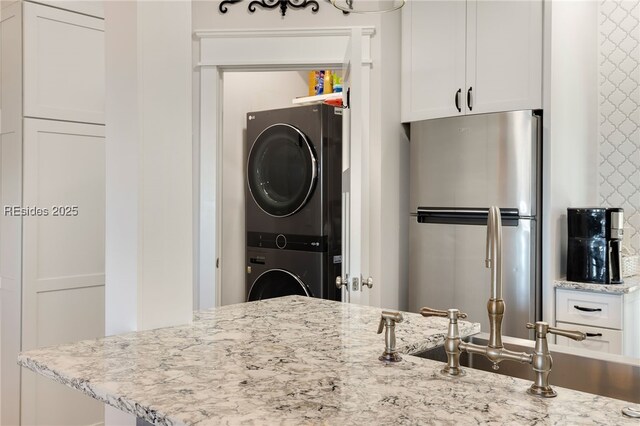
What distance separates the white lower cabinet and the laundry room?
5.19 feet

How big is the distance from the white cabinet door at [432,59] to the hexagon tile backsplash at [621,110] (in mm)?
819

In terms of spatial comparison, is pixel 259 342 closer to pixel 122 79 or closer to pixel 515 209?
pixel 122 79

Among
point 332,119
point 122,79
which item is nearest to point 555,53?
point 332,119

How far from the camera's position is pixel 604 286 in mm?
2562

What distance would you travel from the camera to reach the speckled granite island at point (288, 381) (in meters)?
0.92

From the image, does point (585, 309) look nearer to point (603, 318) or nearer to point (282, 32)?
point (603, 318)

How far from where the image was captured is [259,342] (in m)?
1.38

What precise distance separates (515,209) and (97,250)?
2.14 metres

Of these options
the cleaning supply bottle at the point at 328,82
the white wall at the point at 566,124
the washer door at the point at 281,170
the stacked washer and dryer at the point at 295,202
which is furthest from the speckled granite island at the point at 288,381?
the cleaning supply bottle at the point at 328,82

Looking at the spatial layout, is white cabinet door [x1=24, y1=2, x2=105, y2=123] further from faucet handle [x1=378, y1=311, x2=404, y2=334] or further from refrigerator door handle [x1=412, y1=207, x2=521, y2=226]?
faucet handle [x1=378, y1=311, x2=404, y2=334]

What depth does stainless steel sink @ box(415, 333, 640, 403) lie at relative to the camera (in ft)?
4.38

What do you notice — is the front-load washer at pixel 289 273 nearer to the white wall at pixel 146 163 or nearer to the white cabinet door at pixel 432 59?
the white cabinet door at pixel 432 59

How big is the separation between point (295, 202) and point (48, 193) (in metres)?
1.61

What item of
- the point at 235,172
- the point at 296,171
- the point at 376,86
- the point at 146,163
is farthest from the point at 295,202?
the point at 146,163
